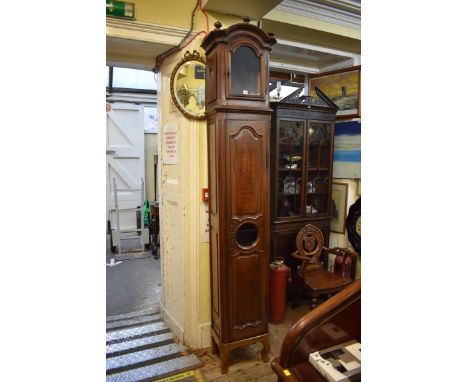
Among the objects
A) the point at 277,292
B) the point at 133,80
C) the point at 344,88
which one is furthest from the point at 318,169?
the point at 133,80

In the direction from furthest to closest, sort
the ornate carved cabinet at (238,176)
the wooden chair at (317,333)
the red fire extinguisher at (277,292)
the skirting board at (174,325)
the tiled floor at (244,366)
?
1. the red fire extinguisher at (277,292)
2. the skirting board at (174,325)
3. the tiled floor at (244,366)
4. the ornate carved cabinet at (238,176)
5. the wooden chair at (317,333)

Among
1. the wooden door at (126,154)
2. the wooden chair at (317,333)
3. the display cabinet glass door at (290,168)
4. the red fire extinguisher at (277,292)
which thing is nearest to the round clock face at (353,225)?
the display cabinet glass door at (290,168)

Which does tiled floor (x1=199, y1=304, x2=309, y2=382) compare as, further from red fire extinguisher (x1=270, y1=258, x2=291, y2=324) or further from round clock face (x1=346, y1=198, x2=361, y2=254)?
round clock face (x1=346, y1=198, x2=361, y2=254)

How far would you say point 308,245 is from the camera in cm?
332

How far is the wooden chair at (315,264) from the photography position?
309 centimetres

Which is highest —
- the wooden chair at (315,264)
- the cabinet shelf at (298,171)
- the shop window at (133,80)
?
the shop window at (133,80)

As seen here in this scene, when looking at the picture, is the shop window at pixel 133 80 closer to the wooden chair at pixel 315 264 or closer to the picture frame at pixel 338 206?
the picture frame at pixel 338 206

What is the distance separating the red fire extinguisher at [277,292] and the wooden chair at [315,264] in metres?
0.29

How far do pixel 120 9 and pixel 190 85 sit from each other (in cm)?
66

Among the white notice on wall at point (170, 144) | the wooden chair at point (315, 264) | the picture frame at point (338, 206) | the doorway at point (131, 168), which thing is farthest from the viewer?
the doorway at point (131, 168)

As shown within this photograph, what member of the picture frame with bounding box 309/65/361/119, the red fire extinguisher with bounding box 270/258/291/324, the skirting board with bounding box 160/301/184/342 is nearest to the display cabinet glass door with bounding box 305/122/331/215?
the picture frame with bounding box 309/65/361/119

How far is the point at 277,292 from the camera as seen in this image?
116 inches
